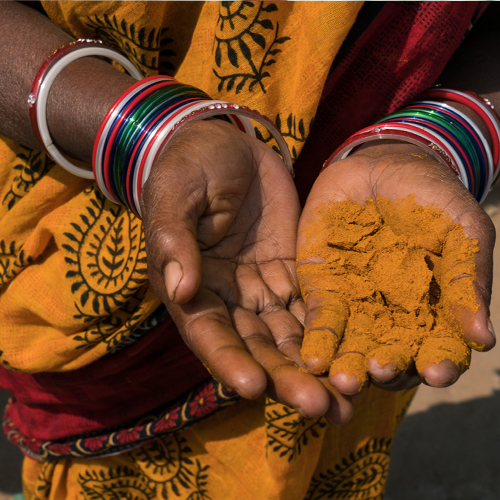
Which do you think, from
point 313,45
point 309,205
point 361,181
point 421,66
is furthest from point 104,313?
point 421,66

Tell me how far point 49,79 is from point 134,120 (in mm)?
285

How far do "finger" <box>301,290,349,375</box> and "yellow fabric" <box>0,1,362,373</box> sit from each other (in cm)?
44

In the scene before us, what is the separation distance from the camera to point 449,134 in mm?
1427

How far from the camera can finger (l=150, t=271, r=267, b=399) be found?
97cm

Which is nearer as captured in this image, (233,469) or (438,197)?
(438,197)

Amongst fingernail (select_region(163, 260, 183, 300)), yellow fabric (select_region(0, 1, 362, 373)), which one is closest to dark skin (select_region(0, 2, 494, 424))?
fingernail (select_region(163, 260, 183, 300))

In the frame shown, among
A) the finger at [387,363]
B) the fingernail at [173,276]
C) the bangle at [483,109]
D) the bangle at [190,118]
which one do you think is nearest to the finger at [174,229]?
the fingernail at [173,276]

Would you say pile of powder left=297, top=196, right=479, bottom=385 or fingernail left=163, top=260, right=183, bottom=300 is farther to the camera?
pile of powder left=297, top=196, right=479, bottom=385

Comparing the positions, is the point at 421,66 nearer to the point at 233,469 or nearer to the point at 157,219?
the point at 157,219

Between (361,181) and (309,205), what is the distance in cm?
16

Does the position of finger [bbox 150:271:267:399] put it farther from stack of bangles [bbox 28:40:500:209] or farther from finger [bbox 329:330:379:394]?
stack of bangles [bbox 28:40:500:209]

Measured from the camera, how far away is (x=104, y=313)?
141 cm

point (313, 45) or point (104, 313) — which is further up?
point (313, 45)

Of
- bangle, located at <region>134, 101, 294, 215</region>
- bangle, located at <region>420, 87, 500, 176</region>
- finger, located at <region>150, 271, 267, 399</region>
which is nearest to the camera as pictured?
finger, located at <region>150, 271, 267, 399</region>
